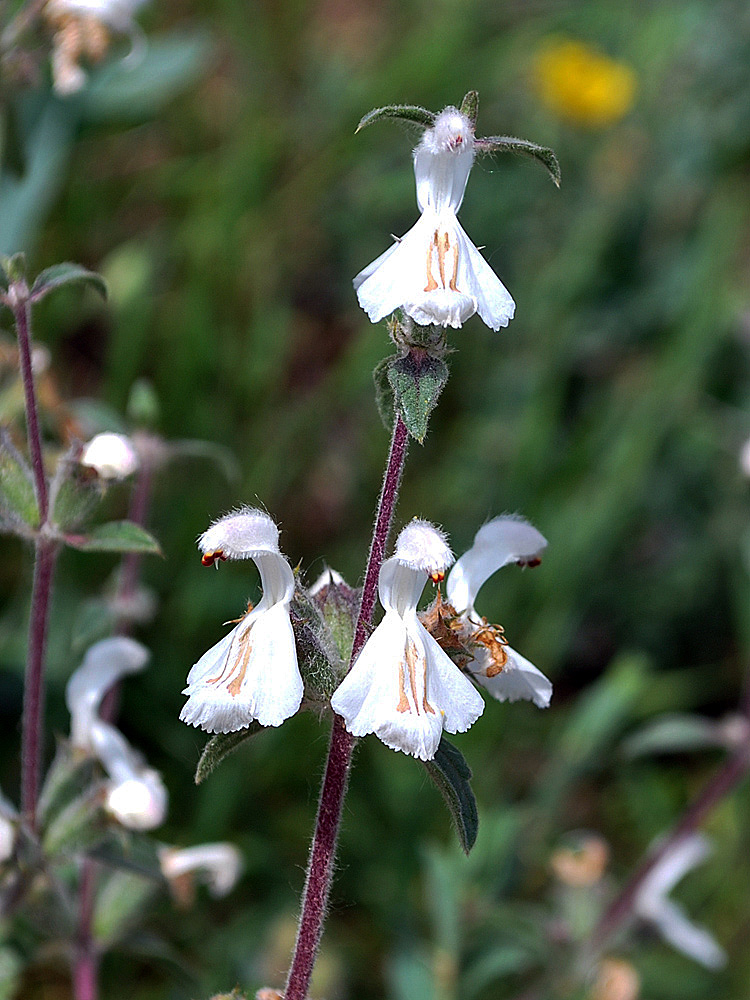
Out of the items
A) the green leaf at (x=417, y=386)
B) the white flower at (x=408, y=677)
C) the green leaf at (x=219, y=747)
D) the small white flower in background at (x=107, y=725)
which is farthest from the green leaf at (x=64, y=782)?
the green leaf at (x=417, y=386)

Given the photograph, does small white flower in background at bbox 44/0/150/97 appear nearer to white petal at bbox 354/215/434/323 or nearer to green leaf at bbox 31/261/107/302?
green leaf at bbox 31/261/107/302

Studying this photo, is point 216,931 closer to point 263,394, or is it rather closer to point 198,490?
point 198,490

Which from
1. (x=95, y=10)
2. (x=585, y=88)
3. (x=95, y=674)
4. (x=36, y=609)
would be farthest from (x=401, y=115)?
(x=585, y=88)

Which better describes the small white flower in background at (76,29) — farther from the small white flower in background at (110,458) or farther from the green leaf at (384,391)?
the green leaf at (384,391)

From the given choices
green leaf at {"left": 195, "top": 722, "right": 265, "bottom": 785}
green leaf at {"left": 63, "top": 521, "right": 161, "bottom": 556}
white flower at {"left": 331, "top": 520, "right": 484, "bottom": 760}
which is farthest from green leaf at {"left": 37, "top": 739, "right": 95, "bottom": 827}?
white flower at {"left": 331, "top": 520, "right": 484, "bottom": 760}

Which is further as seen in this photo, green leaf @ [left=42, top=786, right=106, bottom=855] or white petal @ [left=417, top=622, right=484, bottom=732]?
green leaf @ [left=42, top=786, right=106, bottom=855]

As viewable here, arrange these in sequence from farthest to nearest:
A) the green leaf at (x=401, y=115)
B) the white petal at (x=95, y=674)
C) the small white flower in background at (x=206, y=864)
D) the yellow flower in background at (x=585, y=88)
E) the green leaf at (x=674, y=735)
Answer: the yellow flower in background at (x=585, y=88)
the green leaf at (x=674, y=735)
the small white flower in background at (x=206, y=864)
the white petal at (x=95, y=674)
the green leaf at (x=401, y=115)
